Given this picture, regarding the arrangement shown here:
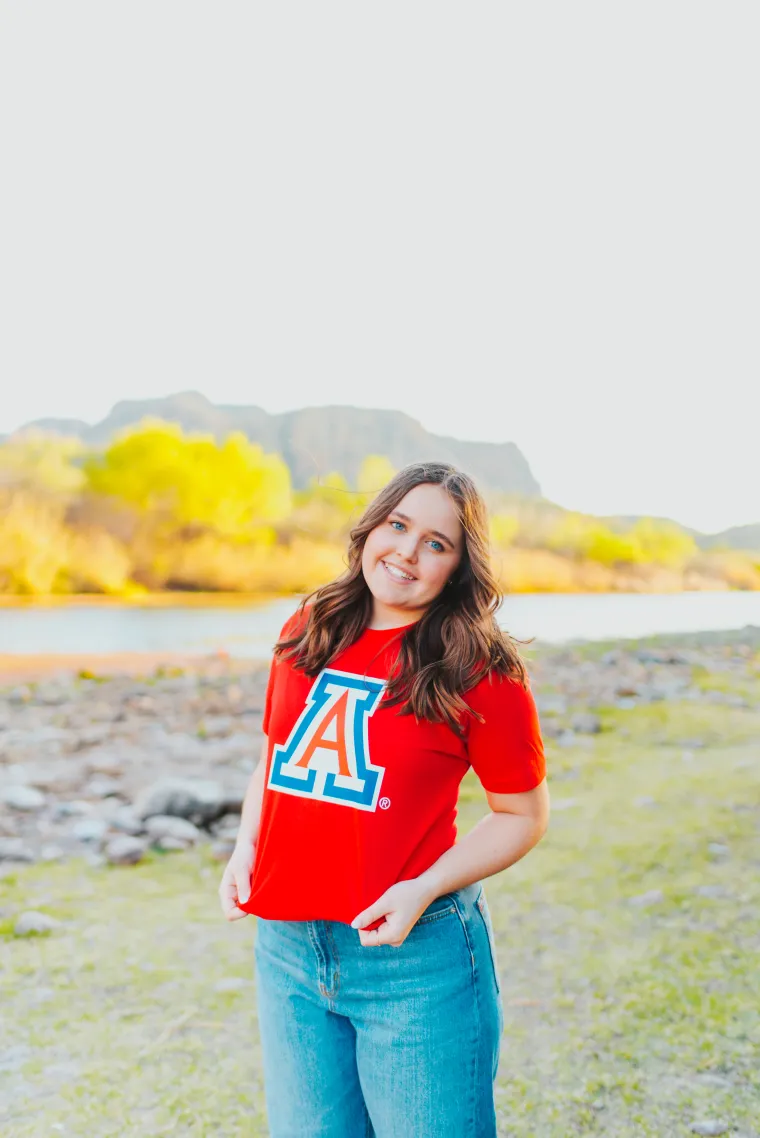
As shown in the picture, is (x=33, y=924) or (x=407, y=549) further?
(x=33, y=924)

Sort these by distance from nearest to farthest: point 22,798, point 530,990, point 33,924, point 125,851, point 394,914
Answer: point 394,914, point 530,990, point 33,924, point 125,851, point 22,798

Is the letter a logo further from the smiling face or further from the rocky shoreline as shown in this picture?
the rocky shoreline

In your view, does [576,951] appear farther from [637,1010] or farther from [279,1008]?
[279,1008]

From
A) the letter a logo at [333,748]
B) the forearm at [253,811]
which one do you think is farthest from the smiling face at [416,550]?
the forearm at [253,811]

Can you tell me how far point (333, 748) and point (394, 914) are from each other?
217 millimetres

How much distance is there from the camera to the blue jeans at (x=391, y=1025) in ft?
3.75

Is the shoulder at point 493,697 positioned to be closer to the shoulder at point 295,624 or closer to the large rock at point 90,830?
the shoulder at point 295,624

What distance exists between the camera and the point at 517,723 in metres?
1.18

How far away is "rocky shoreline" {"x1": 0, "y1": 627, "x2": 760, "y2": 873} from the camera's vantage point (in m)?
3.55

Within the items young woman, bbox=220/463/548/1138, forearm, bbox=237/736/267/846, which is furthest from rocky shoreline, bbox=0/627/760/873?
young woman, bbox=220/463/548/1138

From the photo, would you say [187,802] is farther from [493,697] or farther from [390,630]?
[493,697]

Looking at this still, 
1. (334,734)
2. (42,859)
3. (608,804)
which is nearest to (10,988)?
(42,859)

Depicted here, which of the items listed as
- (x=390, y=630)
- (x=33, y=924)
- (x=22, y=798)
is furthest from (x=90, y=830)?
(x=390, y=630)

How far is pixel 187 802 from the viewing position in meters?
3.59
